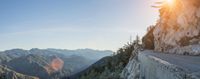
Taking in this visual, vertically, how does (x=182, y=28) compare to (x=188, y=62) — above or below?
above

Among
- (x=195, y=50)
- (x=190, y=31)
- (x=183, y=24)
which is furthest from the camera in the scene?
(x=183, y=24)

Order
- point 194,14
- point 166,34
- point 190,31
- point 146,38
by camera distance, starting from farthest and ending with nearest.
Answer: point 146,38 < point 166,34 < point 190,31 < point 194,14

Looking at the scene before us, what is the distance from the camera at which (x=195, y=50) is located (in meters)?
24.8

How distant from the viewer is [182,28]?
3256cm

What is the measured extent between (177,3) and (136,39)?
52124mm

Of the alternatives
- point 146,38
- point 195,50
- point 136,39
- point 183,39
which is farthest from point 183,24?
point 136,39

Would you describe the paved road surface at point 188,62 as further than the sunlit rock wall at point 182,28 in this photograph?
No

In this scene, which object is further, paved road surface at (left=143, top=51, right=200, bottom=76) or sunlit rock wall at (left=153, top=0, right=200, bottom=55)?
sunlit rock wall at (left=153, top=0, right=200, bottom=55)

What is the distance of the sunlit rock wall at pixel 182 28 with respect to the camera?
27042 millimetres

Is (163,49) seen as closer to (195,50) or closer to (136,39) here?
(195,50)

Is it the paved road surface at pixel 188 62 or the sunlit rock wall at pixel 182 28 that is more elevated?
the sunlit rock wall at pixel 182 28

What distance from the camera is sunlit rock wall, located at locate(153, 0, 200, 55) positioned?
27.0 meters

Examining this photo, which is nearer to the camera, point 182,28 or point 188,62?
point 188,62

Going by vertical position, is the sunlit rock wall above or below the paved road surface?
above
